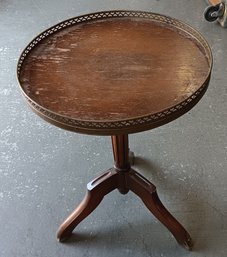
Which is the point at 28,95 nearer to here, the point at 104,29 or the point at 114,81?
the point at 114,81

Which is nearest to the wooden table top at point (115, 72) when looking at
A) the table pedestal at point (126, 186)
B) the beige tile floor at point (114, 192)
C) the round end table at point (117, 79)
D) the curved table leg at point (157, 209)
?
the round end table at point (117, 79)

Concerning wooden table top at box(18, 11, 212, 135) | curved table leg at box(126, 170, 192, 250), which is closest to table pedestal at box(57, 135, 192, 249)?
curved table leg at box(126, 170, 192, 250)

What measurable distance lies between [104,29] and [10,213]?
2.49 feet

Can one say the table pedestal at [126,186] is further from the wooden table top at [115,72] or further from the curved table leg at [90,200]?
the wooden table top at [115,72]

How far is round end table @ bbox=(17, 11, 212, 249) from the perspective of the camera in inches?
36.1

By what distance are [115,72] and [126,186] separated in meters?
0.45

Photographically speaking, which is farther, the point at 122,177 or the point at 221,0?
the point at 221,0

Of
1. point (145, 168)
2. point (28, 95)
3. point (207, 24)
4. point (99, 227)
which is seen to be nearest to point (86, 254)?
point (99, 227)

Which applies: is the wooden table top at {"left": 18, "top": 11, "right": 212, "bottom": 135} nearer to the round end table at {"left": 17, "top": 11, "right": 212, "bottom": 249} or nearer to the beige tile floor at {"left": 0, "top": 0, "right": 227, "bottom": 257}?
the round end table at {"left": 17, "top": 11, "right": 212, "bottom": 249}

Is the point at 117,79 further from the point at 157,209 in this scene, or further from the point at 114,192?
the point at 114,192

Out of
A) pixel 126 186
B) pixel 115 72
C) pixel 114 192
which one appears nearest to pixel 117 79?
pixel 115 72

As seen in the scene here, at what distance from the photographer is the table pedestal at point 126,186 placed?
1.24 metres

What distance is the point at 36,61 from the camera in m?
1.12

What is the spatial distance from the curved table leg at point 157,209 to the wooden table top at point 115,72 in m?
0.38
